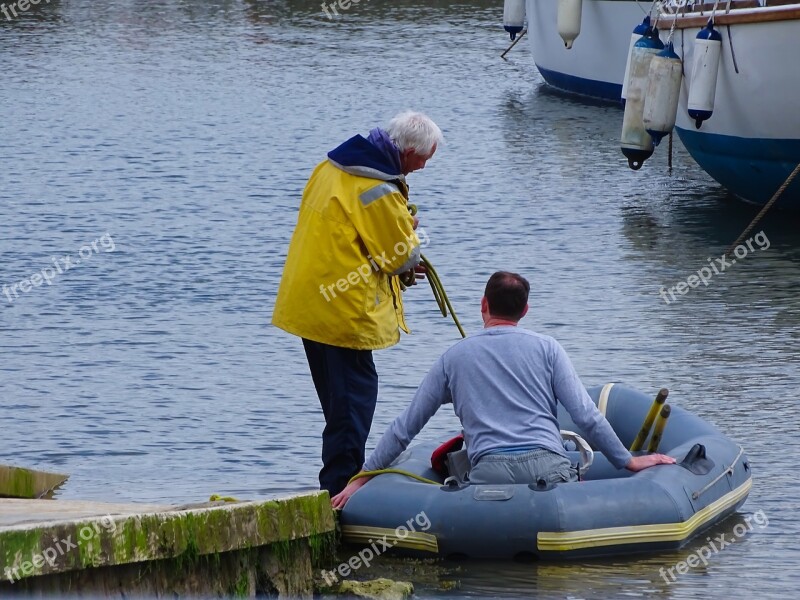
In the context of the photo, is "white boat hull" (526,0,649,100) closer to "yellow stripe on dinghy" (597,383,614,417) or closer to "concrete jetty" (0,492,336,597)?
"yellow stripe on dinghy" (597,383,614,417)

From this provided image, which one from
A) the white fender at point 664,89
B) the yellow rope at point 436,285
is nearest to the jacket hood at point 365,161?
the yellow rope at point 436,285

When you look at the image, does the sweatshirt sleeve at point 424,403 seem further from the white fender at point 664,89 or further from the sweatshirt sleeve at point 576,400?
the white fender at point 664,89

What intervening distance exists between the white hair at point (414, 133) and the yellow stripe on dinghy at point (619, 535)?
161cm

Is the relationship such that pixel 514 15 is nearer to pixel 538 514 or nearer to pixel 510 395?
pixel 510 395

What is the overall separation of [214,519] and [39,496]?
209 centimetres

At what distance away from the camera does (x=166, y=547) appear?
522 cm

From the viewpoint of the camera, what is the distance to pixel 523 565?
20.4ft

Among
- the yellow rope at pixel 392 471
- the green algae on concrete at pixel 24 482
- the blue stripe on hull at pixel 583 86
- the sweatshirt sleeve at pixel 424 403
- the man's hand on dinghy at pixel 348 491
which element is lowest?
the blue stripe on hull at pixel 583 86

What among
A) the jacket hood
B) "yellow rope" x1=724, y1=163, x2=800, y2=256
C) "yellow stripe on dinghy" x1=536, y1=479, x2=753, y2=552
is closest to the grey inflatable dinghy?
"yellow stripe on dinghy" x1=536, y1=479, x2=753, y2=552

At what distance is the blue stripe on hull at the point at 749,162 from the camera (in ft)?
45.0

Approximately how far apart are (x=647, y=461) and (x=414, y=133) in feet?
5.40

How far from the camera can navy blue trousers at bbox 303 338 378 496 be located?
647 centimetres

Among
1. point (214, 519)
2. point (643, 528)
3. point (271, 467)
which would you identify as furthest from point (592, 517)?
point (271, 467)

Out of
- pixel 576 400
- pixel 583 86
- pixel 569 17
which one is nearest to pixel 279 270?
pixel 576 400
